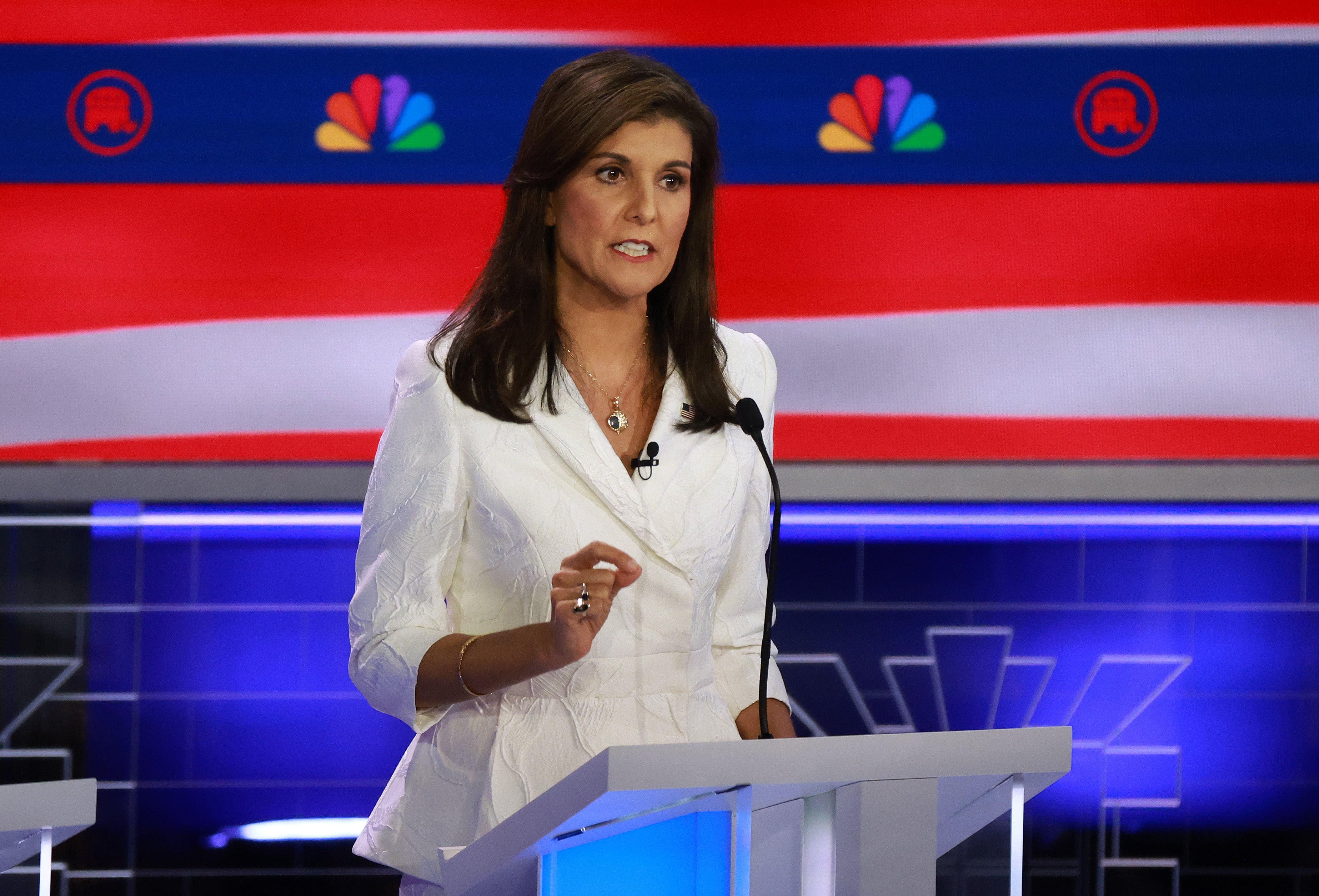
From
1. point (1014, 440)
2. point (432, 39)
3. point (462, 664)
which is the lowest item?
point (462, 664)

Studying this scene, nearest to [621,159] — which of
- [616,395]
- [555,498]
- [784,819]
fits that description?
[616,395]

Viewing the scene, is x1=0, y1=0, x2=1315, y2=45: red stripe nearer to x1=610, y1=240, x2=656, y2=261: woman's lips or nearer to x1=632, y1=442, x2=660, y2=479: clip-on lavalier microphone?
x1=610, y1=240, x2=656, y2=261: woman's lips

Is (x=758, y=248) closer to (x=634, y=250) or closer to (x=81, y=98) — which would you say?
(x=634, y=250)

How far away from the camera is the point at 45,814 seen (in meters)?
1.06

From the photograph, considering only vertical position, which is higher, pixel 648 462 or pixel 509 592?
pixel 648 462

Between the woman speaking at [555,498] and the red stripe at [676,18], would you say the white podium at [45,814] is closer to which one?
the woman speaking at [555,498]

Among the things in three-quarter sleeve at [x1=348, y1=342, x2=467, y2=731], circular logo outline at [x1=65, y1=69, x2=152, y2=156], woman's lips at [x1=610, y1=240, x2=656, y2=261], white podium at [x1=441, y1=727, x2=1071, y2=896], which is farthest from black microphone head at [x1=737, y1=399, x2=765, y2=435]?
circular logo outline at [x1=65, y1=69, x2=152, y2=156]

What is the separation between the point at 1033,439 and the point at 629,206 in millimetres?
1536

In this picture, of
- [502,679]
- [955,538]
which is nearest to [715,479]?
[502,679]

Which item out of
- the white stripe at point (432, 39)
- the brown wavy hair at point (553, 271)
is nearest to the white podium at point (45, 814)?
the brown wavy hair at point (553, 271)

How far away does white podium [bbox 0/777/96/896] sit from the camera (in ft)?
3.40

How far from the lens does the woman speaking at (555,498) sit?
1.48 m

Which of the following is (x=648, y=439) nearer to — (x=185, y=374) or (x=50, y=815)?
(x=50, y=815)

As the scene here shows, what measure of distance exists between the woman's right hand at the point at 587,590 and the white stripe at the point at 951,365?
5.39 ft
